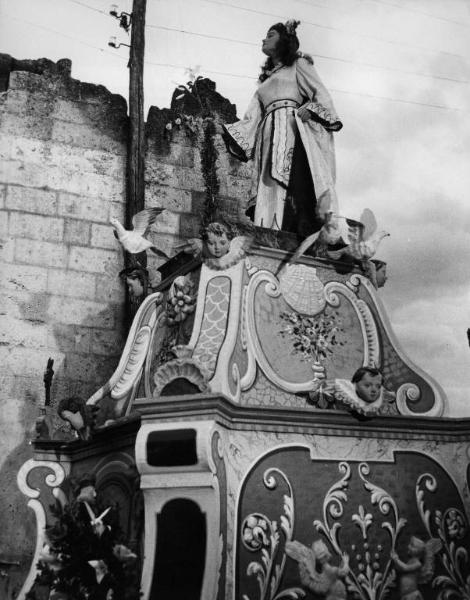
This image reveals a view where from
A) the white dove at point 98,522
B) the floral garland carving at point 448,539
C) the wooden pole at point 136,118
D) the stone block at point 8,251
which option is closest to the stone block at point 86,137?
the wooden pole at point 136,118

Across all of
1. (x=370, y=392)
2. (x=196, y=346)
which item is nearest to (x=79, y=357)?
(x=196, y=346)

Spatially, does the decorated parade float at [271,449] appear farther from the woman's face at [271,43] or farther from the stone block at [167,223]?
the stone block at [167,223]

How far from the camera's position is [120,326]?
8453mm

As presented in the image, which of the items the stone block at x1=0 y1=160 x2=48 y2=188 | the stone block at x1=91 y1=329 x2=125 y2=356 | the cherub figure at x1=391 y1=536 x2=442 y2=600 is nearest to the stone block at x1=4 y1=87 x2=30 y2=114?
the stone block at x1=0 y1=160 x2=48 y2=188

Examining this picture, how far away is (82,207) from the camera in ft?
28.6

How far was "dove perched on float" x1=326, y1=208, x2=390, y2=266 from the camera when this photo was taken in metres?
6.21

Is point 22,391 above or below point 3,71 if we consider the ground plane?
below

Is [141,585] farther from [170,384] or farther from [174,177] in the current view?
[174,177]

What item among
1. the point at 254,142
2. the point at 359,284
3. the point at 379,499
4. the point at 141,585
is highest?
the point at 254,142

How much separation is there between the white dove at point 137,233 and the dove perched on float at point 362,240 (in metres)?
→ 1.51

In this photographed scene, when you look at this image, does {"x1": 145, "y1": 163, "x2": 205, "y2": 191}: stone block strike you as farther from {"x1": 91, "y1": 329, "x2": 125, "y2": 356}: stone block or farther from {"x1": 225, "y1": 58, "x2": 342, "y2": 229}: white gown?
{"x1": 225, "y1": 58, "x2": 342, "y2": 229}: white gown

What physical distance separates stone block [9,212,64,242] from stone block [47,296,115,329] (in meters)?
0.67

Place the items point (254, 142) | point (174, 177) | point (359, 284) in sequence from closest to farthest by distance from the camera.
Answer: point (359, 284), point (254, 142), point (174, 177)

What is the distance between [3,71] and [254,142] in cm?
330
